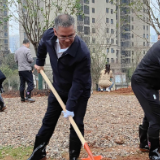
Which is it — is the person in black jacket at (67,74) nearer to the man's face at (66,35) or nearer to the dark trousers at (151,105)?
the man's face at (66,35)

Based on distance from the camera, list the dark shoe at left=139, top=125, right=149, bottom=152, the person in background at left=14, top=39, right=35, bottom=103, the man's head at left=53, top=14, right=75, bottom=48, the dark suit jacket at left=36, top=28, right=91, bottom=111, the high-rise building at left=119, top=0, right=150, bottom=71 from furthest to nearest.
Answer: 1. the high-rise building at left=119, top=0, right=150, bottom=71
2. the person in background at left=14, top=39, right=35, bottom=103
3. the dark shoe at left=139, top=125, right=149, bottom=152
4. the dark suit jacket at left=36, top=28, right=91, bottom=111
5. the man's head at left=53, top=14, right=75, bottom=48

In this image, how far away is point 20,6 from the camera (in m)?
11.5

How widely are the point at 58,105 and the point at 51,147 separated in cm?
98

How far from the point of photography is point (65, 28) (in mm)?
2777

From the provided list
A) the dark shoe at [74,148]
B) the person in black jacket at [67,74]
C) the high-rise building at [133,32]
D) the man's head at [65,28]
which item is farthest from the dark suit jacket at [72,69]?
the high-rise building at [133,32]

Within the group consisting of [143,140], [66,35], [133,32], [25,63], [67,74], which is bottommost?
[143,140]

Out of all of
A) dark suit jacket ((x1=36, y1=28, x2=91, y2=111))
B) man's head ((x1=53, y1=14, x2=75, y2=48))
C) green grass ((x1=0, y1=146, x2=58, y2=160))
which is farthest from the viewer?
green grass ((x1=0, y1=146, x2=58, y2=160))

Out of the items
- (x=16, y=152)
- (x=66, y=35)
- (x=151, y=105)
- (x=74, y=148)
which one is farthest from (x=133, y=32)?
(x=66, y=35)

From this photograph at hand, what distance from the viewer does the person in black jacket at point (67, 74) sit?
2.87 meters

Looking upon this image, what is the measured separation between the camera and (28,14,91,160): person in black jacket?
287 centimetres

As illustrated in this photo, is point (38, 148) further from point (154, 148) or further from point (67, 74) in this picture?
point (154, 148)

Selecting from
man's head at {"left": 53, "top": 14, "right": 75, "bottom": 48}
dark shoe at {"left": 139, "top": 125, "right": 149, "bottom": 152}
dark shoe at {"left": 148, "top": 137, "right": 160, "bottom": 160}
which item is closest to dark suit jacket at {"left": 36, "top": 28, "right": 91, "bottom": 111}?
man's head at {"left": 53, "top": 14, "right": 75, "bottom": 48}

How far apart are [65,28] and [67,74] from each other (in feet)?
2.00

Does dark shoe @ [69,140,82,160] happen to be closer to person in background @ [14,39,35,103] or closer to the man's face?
the man's face
